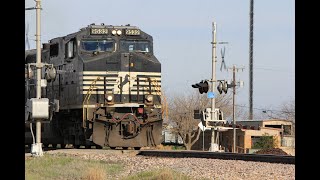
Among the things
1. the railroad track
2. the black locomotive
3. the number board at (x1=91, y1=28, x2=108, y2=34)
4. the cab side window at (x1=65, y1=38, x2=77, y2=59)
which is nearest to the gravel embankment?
the railroad track

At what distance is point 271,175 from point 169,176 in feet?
7.02

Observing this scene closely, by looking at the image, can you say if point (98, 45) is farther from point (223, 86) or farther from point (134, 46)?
point (223, 86)

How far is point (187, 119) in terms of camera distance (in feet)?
232

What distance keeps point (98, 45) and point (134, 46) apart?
4.55 feet

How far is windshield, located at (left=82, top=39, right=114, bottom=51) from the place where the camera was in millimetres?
23062

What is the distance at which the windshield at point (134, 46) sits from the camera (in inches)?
932

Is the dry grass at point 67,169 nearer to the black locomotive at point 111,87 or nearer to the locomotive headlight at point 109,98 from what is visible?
the black locomotive at point 111,87

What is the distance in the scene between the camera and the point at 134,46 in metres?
23.8

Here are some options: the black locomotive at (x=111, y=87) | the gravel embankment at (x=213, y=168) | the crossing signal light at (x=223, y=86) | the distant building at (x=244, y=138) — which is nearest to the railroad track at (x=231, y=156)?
the gravel embankment at (x=213, y=168)
